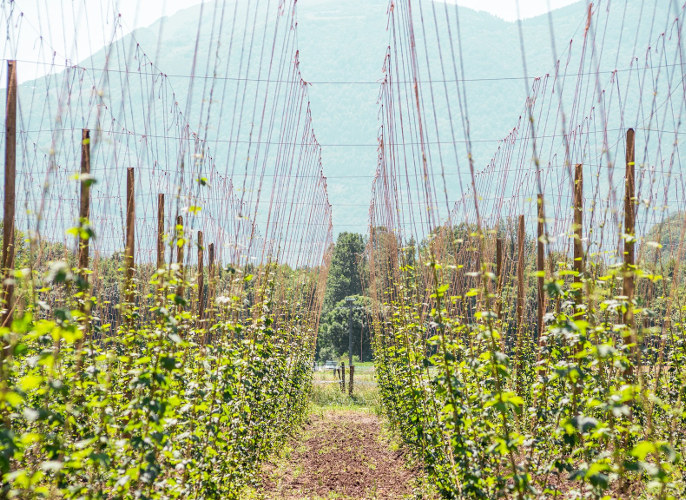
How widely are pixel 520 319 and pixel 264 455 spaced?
2.71m

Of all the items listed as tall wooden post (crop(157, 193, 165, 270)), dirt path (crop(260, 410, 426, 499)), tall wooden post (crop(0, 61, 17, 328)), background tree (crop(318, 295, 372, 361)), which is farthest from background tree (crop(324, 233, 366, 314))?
tall wooden post (crop(0, 61, 17, 328))

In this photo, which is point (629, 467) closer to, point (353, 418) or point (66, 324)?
point (66, 324)

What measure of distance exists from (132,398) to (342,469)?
3.61 meters

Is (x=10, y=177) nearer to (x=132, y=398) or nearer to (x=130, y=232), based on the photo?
(x=130, y=232)

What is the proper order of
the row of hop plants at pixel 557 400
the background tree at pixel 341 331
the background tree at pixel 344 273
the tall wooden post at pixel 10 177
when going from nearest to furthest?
the row of hop plants at pixel 557 400 < the tall wooden post at pixel 10 177 < the background tree at pixel 341 331 < the background tree at pixel 344 273

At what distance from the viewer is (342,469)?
24.1 ft

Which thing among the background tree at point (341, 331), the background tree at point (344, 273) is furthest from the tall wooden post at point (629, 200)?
the background tree at point (344, 273)

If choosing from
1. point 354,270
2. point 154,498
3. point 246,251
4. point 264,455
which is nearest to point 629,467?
point 154,498

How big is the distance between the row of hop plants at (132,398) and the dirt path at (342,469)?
544 millimetres

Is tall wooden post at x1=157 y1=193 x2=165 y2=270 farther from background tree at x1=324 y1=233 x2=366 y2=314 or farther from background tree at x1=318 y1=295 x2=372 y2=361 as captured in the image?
background tree at x1=324 y1=233 x2=366 y2=314

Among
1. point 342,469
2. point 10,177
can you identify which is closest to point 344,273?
point 342,469

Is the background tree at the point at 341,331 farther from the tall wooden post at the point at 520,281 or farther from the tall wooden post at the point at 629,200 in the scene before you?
the tall wooden post at the point at 629,200

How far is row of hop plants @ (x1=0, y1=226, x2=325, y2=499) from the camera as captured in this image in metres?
2.10

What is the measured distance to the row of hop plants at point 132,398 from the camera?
2.10 meters
